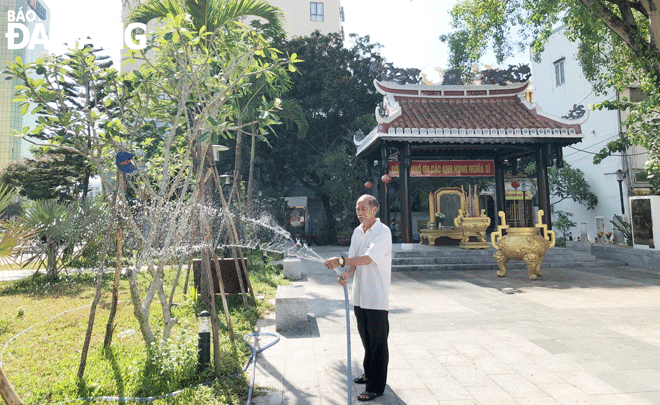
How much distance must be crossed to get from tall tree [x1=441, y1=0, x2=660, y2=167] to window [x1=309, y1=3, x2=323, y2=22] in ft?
83.2

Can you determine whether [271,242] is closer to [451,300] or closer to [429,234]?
[429,234]

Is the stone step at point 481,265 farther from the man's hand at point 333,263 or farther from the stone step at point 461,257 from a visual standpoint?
the man's hand at point 333,263

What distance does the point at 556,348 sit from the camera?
4.41 m

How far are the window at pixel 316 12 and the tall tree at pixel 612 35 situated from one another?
83.2ft

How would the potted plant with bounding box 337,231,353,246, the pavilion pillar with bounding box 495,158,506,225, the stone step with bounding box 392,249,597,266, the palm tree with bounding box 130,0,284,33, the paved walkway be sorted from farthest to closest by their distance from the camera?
the potted plant with bounding box 337,231,353,246 → the pavilion pillar with bounding box 495,158,506,225 → the stone step with bounding box 392,249,597,266 → the palm tree with bounding box 130,0,284,33 → the paved walkway

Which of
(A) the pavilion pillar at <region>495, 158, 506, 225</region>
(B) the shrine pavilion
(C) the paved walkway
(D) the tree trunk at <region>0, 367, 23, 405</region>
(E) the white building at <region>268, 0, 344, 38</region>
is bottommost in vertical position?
(C) the paved walkway

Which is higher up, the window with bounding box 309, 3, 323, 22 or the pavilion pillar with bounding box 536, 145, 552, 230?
the window with bounding box 309, 3, 323, 22

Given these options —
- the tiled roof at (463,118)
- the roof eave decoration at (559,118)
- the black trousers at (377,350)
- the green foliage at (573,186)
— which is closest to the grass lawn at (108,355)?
the black trousers at (377,350)

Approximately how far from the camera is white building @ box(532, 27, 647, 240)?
16.8 meters

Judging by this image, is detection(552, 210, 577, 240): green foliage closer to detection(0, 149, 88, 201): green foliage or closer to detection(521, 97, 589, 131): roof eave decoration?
detection(521, 97, 589, 131): roof eave decoration

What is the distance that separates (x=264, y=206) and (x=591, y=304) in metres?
16.3

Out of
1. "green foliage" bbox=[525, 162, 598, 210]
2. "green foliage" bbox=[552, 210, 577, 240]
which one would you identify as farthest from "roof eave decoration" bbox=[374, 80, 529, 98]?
"green foliage" bbox=[552, 210, 577, 240]

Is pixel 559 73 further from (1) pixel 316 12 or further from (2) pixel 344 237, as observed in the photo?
(1) pixel 316 12

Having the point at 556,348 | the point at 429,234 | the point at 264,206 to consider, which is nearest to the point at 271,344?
the point at 556,348
